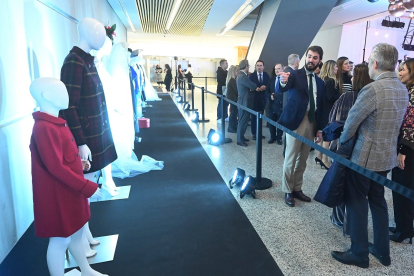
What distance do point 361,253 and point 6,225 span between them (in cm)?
245

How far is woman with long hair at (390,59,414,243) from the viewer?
187 cm

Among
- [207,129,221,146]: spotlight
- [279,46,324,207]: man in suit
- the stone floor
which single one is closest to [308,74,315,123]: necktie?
[279,46,324,207]: man in suit

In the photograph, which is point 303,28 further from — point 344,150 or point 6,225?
point 6,225

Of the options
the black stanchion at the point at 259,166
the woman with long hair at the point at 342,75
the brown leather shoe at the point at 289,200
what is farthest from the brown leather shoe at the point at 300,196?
the woman with long hair at the point at 342,75

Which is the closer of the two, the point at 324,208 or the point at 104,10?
the point at 324,208

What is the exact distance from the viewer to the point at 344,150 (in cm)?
181

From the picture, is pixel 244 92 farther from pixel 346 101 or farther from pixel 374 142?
pixel 374 142

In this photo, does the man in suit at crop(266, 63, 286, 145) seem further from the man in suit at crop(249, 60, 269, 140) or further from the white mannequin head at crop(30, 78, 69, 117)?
the white mannequin head at crop(30, 78, 69, 117)

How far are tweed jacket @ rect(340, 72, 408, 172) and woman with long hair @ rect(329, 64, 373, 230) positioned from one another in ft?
1.35

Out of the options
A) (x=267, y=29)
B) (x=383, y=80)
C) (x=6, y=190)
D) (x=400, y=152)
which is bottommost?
(x=6, y=190)

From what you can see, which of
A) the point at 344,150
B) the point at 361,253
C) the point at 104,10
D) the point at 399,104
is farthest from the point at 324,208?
the point at 104,10

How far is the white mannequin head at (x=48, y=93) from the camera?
1.27m

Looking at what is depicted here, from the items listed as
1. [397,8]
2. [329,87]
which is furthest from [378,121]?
[397,8]

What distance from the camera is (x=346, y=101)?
216 cm
